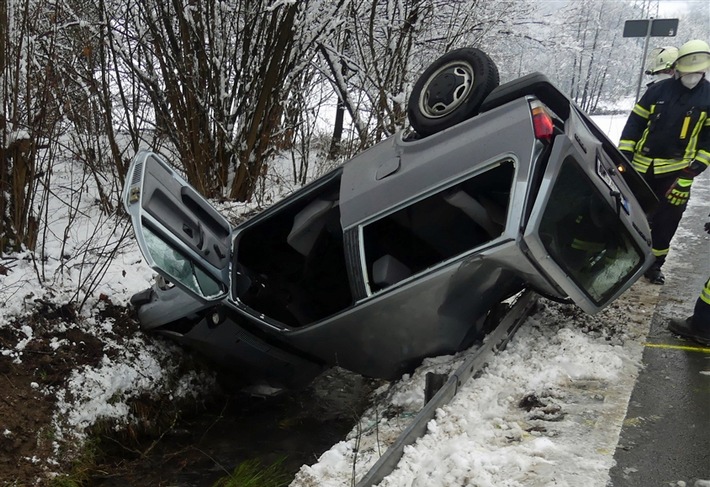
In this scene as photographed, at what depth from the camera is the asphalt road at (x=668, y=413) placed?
2.22 m

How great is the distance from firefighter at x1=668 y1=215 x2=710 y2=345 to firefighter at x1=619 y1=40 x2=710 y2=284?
0.98m

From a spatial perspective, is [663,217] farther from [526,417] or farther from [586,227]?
[526,417]

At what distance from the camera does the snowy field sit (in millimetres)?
2198

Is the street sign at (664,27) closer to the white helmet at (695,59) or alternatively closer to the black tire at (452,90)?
the white helmet at (695,59)

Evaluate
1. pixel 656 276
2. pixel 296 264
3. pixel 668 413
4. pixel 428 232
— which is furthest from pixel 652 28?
pixel 668 413

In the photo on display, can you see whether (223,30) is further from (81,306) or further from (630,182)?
(630,182)

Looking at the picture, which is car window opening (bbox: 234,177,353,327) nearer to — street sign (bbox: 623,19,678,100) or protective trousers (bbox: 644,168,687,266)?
protective trousers (bbox: 644,168,687,266)

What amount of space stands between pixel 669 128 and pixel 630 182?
1103mm

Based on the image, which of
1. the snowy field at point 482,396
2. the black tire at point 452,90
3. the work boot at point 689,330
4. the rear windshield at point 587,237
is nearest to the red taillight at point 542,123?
the rear windshield at point 587,237

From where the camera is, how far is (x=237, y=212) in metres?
6.21

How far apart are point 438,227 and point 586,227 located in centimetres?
98

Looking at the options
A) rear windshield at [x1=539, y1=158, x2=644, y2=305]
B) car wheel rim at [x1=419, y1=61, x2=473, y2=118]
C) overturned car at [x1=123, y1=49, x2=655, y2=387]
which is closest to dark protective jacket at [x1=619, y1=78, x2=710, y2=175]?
overturned car at [x1=123, y1=49, x2=655, y2=387]

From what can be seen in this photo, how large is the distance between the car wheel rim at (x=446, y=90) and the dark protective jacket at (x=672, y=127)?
214cm

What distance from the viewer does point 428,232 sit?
372cm
